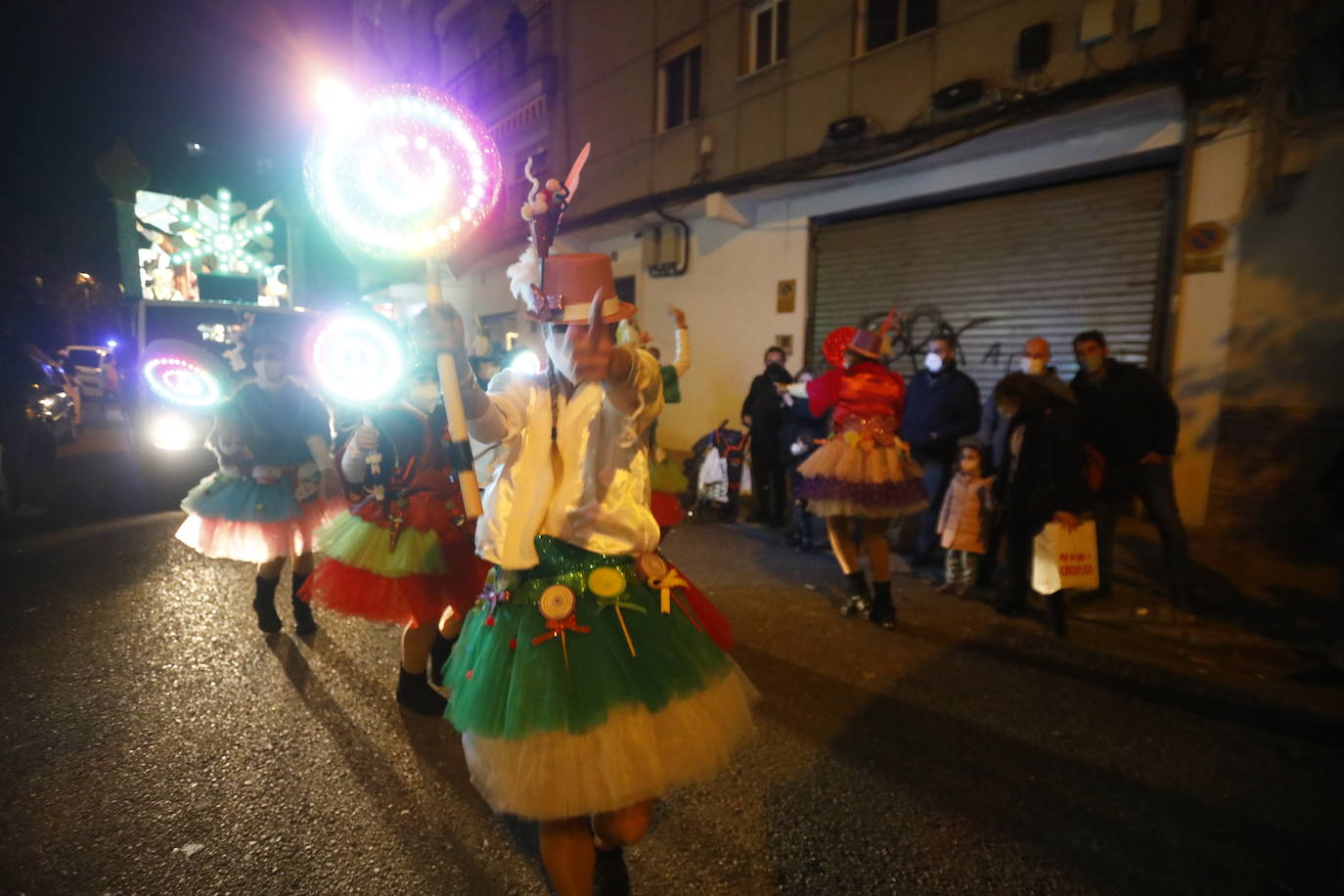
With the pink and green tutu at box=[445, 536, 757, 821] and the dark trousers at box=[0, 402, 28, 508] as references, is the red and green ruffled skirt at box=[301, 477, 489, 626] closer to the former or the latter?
the pink and green tutu at box=[445, 536, 757, 821]

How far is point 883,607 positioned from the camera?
4547 millimetres

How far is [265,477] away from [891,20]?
919 cm

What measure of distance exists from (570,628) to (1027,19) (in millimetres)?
8636

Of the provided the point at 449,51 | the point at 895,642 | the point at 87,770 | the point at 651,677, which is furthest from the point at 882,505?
the point at 449,51

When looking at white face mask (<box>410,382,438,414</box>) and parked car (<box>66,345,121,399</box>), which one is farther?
parked car (<box>66,345,121,399</box>)

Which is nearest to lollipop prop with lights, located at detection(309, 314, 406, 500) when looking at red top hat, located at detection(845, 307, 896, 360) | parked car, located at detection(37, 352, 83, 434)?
red top hat, located at detection(845, 307, 896, 360)

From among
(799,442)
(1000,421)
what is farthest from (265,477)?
(1000,421)

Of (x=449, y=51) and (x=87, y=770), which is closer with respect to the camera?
(x=87, y=770)

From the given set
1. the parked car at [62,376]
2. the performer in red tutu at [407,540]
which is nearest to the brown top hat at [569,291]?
the performer in red tutu at [407,540]

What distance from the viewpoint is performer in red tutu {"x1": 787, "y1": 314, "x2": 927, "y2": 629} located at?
14.8ft

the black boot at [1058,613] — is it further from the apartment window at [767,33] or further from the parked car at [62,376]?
the parked car at [62,376]

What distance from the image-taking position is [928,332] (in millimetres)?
8562

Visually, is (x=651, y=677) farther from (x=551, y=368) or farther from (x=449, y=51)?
(x=449, y=51)

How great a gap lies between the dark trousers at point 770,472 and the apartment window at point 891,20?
18.7 feet
